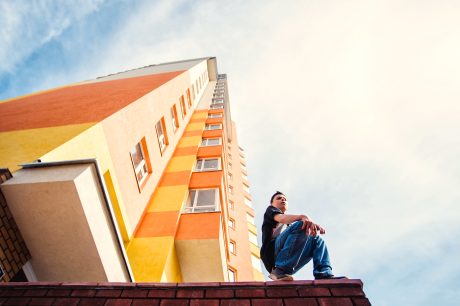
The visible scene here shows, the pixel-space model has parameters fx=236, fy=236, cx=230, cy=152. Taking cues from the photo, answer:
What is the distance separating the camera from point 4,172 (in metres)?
3.53

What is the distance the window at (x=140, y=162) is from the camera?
312 inches

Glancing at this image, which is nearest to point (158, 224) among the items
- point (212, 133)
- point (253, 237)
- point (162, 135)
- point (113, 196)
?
point (113, 196)

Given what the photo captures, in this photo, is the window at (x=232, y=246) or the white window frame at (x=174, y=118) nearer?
the window at (x=232, y=246)

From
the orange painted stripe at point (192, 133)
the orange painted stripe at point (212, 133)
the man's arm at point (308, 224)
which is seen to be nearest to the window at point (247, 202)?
the orange painted stripe at point (212, 133)

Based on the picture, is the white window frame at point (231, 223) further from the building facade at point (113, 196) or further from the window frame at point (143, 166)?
the window frame at point (143, 166)

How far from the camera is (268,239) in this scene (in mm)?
3428

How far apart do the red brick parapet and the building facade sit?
1.12 metres

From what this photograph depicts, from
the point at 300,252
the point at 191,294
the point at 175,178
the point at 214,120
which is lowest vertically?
the point at 175,178

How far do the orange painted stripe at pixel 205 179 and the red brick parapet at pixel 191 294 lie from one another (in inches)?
273

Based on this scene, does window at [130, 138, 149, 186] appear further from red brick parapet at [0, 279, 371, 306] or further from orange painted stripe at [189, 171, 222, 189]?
red brick parapet at [0, 279, 371, 306]

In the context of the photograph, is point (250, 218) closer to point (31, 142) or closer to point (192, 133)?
point (192, 133)

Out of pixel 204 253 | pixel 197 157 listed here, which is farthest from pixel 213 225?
pixel 197 157

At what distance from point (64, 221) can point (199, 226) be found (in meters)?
4.10

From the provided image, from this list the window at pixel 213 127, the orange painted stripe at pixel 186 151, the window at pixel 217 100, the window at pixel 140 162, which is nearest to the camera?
the window at pixel 140 162
